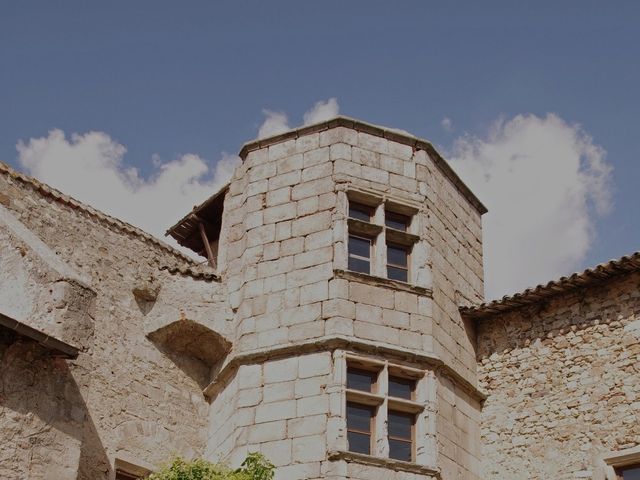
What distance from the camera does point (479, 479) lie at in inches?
558

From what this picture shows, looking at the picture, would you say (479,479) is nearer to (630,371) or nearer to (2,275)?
(630,371)

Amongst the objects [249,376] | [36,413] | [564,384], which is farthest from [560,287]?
[36,413]

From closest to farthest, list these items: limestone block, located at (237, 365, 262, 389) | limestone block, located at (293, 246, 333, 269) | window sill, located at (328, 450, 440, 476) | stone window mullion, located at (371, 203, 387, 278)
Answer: window sill, located at (328, 450, 440, 476)
limestone block, located at (237, 365, 262, 389)
limestone block, located at (293, 246, 333, 269)
stone window mullion, located at (371, 203, 387, 278)

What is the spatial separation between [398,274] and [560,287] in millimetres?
2129

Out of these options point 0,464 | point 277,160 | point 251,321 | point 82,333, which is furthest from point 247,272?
point 0,464

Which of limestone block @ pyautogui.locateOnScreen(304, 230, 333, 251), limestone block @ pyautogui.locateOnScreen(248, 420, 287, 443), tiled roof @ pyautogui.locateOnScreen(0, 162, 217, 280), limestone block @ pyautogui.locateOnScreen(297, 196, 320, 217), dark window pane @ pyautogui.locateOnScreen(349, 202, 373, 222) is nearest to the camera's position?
limestone block @ pyautogui.locateOnScreen(248, 420, 287, 443)

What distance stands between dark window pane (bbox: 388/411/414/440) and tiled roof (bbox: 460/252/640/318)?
2.09m

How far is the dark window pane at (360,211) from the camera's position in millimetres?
14914

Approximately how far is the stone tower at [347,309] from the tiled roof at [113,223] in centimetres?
43

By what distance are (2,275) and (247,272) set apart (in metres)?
3.44

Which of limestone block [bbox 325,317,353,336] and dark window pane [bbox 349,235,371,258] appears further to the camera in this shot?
dark window pane [bbox 349,235,371,258]

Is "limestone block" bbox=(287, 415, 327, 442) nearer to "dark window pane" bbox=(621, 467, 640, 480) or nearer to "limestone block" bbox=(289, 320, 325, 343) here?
"limestone block" bbox=(289, 320, 325, 343)

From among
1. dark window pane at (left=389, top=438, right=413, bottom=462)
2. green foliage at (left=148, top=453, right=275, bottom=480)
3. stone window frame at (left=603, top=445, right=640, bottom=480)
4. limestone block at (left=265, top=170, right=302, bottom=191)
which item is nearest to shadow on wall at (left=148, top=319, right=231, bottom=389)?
limestone block at (left=265, top=170, right=302, bottom=191)

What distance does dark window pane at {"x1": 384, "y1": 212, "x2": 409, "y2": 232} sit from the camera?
15117mm
